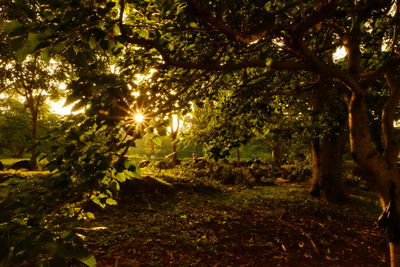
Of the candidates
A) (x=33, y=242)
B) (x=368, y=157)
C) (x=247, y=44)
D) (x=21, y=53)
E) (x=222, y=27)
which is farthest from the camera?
(x=247, y=44)

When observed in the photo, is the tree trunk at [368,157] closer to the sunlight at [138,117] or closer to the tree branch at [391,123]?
the tree branch at [391,123]

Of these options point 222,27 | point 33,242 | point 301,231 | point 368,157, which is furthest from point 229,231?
point 33,242

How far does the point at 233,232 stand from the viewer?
7887 mm

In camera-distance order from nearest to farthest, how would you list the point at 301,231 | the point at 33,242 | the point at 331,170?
the point at 33,242
the point at 301,231
the point at 331,170

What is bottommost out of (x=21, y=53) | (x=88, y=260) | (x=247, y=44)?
(x=88, y=260)

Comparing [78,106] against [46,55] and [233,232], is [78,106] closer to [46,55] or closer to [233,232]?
[46,55]

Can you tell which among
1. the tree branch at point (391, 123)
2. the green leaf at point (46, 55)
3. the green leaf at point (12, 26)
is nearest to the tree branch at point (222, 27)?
the green leaf at point (46, 55)

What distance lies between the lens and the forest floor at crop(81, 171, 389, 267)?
6.22 metres

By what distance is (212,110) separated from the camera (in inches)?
240

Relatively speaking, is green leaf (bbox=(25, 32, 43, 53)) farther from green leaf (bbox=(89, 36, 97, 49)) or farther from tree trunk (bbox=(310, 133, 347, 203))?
tree trunk (bbox=(310, 133, 347, 203))

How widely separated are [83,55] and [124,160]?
1.01 meters

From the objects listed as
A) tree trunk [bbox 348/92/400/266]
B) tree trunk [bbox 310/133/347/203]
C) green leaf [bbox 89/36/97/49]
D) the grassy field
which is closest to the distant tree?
the grassy field

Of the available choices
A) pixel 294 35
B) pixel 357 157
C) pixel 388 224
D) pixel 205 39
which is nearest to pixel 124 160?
pixel 294 35

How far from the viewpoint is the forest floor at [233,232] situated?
6223 millimetres
